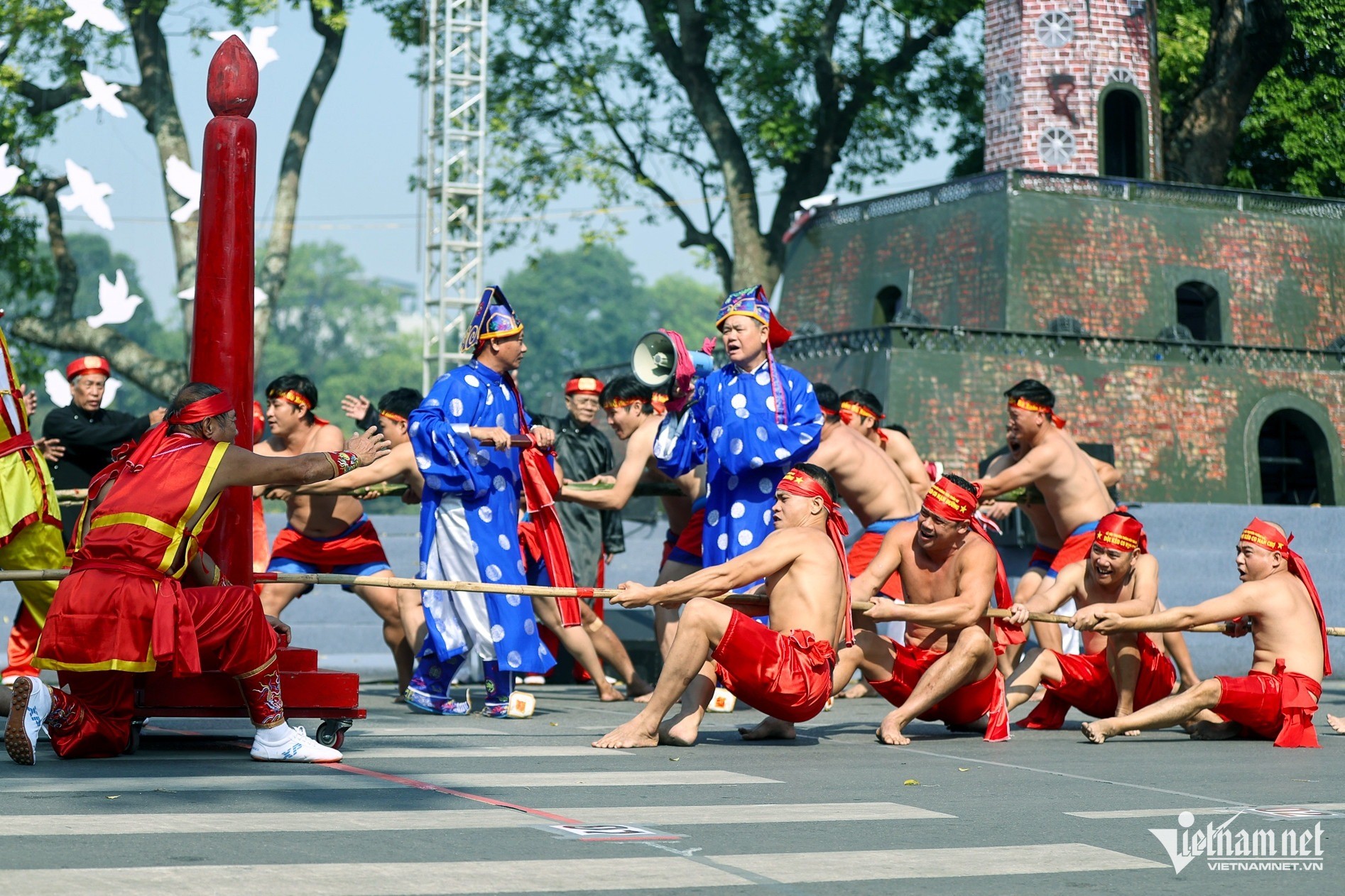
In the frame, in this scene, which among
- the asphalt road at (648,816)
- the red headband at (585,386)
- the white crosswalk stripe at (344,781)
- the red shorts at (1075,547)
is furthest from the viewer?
the red headband at (585,386)

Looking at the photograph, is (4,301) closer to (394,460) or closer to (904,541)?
(394,460)

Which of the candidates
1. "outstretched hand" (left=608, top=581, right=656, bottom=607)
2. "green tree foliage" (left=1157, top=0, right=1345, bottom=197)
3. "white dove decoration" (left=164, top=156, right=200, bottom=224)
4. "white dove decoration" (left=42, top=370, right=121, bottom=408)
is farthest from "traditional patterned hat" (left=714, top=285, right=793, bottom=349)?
"green tree foliage" (left=1157, top=0, right=1345, bottom=197)

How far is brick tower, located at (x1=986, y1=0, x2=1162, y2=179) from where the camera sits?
2673 cm

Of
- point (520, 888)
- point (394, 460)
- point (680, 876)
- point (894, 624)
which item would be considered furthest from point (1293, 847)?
point (894, 624)

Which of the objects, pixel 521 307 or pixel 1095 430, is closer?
pixel 1095 430

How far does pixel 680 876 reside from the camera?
4.46 m

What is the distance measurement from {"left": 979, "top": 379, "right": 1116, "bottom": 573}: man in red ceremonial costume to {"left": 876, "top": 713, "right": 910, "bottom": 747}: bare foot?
270 centimetres

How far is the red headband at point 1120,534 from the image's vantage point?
9.05 meters

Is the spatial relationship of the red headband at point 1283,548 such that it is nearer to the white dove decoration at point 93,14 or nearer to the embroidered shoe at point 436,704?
the embroidered shoe at point 436,704

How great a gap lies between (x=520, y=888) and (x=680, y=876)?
1.41ft

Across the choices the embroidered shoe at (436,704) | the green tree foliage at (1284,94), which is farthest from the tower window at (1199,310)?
the embroidered shoe at (436,704)

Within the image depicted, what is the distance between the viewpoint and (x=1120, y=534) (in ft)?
29.7

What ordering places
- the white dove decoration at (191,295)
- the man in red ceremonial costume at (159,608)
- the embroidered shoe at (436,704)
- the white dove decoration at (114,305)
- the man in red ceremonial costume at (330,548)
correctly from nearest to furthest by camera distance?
1. the man in red ceremonial costume at (159,608)
2. the embroidered shoe at (436,704)
3. the man in red ceremonial costume at (330,548)
4. the white dove decoration at (114,305)
5. the white dove decoration at (191,295)

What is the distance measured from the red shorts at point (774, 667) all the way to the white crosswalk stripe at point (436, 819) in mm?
1707
